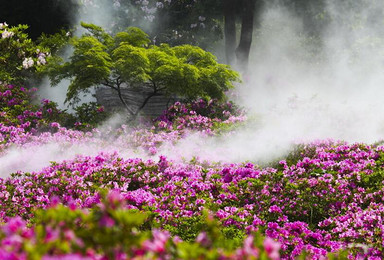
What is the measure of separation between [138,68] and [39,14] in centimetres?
802

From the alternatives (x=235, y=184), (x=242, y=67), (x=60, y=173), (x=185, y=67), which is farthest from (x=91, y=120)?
(x=242, y=67)

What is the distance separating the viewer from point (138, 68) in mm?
11602

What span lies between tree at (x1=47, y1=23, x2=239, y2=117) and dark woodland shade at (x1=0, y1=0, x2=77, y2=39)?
484 centimetres

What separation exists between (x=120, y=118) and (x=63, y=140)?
2.66 metres

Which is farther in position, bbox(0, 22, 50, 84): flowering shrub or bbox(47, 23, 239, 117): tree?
bbox(0, 22, 50, 84): flowering shrub

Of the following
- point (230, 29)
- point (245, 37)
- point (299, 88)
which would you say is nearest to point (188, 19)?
point (230, 29)

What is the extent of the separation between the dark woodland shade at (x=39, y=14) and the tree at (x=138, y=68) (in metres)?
4.84

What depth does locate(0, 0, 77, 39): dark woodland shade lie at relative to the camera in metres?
16.8

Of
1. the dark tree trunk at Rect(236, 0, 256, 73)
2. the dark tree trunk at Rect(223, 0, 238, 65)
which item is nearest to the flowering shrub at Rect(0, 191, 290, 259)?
the dark tree trunk at Rect(236, 0, 256, 73)

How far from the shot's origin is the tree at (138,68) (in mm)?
11734

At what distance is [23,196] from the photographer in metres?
6.73

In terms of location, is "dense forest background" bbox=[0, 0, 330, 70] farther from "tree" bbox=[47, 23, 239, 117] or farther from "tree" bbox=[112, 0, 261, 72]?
"tree" bbox=[47, 23, 239, 117]

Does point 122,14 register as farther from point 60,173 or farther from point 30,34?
point 60,173

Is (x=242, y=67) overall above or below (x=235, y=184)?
above
